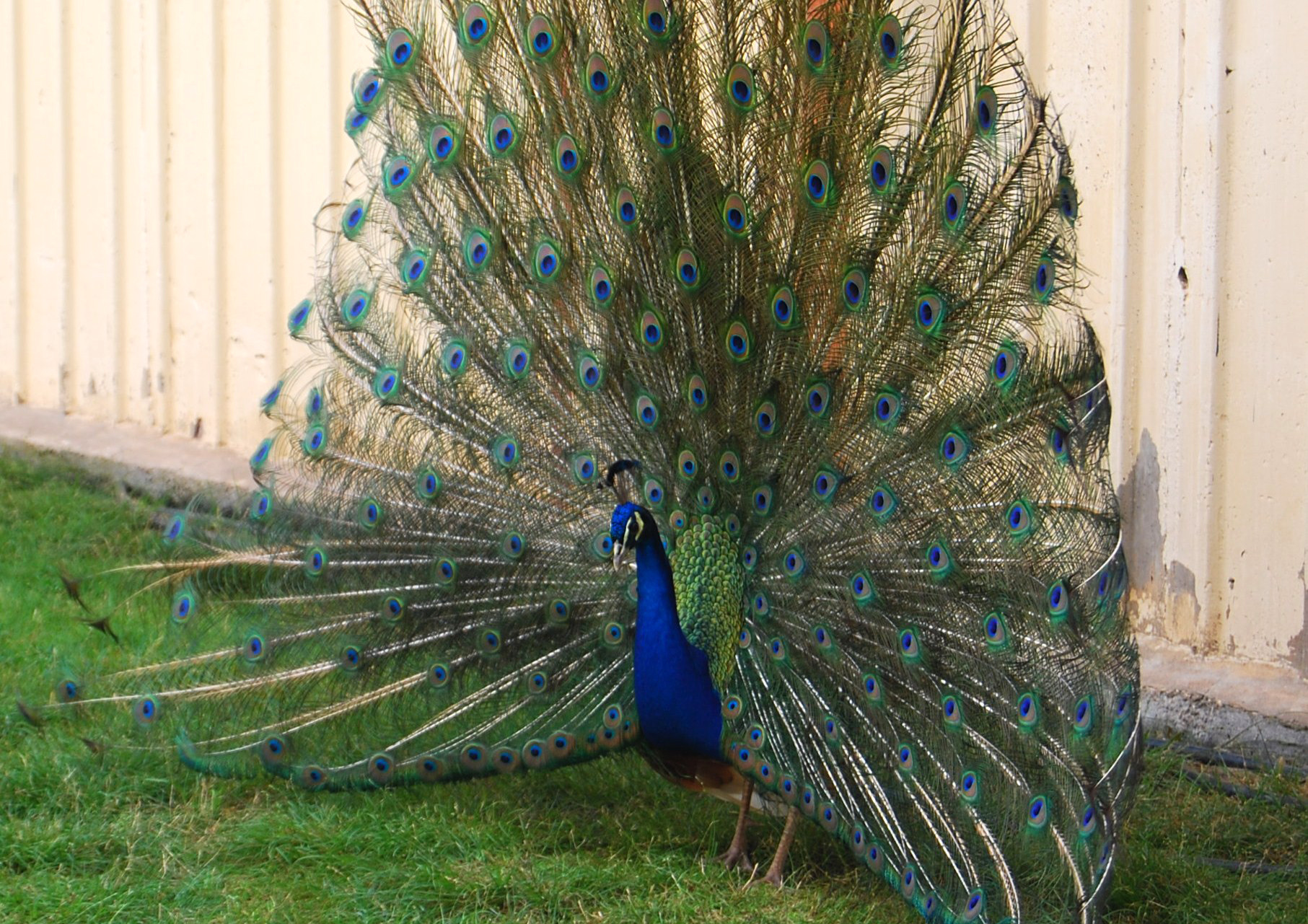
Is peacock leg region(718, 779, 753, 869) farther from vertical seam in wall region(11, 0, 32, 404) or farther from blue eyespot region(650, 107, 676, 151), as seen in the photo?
vertical seam in wall region(11, 0, 32, 404)

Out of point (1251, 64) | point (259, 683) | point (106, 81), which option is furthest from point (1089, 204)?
point (106, 81)

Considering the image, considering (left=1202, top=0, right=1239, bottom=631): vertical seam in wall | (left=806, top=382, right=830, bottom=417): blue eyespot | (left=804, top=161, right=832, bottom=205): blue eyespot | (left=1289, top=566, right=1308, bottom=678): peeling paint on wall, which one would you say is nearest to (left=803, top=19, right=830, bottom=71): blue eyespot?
(left=804, top=161, right=832, bottom=205): blue eyespot

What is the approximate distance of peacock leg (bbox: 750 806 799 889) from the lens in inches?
144

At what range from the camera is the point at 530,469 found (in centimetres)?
378

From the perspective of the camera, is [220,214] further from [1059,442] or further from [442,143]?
[1059,442]

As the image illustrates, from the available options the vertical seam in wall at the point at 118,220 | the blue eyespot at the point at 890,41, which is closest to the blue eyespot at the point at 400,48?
the blue eyespot at the point at 890,41

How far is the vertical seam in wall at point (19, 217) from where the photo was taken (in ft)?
25.8

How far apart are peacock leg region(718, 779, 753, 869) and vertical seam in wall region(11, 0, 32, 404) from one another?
527 centimetres

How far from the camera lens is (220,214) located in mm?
6898

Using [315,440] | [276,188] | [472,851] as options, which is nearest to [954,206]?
[315,440]

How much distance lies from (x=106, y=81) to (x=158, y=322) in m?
1.14

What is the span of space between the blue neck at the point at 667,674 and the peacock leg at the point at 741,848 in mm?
221

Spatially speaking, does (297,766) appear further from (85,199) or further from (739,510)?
(85,199)

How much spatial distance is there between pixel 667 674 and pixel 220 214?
13.5ft
